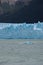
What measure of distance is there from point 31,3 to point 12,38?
1796 millimetres

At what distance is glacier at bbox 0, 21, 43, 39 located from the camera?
24.6ft

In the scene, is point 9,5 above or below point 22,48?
above

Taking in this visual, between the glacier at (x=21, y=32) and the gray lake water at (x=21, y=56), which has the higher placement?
the glacier at (x=21, y=32)

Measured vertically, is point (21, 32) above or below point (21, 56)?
above

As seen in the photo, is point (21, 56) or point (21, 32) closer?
point (21, 56)

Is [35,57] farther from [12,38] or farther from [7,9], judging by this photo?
[7,9]

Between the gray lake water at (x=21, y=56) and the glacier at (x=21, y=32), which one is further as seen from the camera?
the glacier at (x=21, y=32)

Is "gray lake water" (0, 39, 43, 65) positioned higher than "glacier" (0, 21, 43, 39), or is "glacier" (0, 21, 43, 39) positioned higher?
"glacier" (0, 21, 43, 39)

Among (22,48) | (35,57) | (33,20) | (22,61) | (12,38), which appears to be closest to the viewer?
(22,61)

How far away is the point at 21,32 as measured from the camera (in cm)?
748

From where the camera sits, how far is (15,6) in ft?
28.6

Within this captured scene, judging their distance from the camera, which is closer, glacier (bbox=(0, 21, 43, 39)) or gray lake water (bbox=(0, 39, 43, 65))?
gray lake water (bbox=(0, 39, 43, 65))

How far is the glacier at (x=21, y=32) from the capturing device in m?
7.49

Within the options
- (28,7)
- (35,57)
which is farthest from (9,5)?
(35,57)
